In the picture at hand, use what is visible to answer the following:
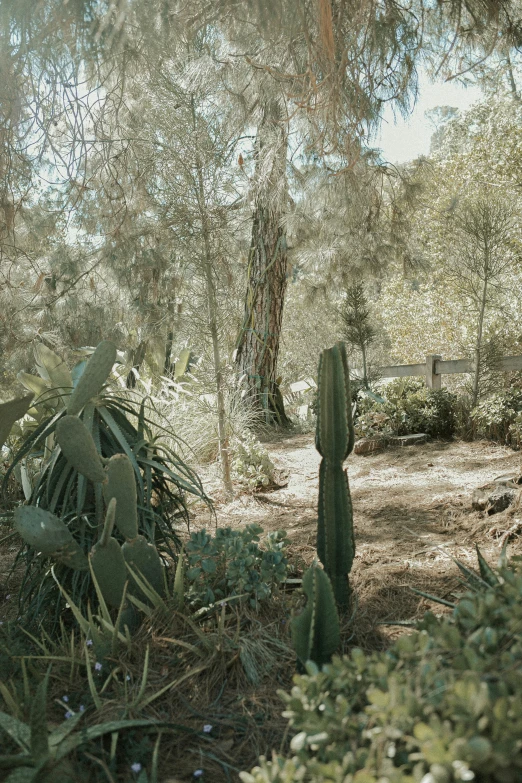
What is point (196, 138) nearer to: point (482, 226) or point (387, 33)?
point (387, 33)

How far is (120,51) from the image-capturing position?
3656 millimetres

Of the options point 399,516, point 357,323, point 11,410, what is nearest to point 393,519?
point 399,516

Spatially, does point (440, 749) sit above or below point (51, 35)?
below

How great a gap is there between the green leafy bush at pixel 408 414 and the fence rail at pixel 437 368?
29.4 inches

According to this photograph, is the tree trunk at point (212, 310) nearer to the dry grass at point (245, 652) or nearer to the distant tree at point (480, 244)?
the dry grass at point (245, 652)

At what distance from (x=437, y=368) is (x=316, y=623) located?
757cm

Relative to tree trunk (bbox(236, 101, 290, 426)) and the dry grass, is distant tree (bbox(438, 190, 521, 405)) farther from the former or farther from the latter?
the dry grass

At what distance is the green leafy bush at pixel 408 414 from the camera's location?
738 centimetres

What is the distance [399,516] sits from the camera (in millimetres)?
4188

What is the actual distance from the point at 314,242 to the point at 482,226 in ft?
7.18

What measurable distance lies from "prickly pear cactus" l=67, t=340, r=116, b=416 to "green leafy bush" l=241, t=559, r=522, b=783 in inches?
57.9

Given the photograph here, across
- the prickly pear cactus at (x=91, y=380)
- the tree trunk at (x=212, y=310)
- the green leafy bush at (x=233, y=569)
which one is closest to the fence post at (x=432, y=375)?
the tree trunk at (x=212, y=310)

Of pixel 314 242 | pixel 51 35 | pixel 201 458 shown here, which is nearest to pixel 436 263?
pixel 314 242

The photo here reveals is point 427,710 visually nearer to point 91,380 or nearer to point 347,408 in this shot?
point 347,408
